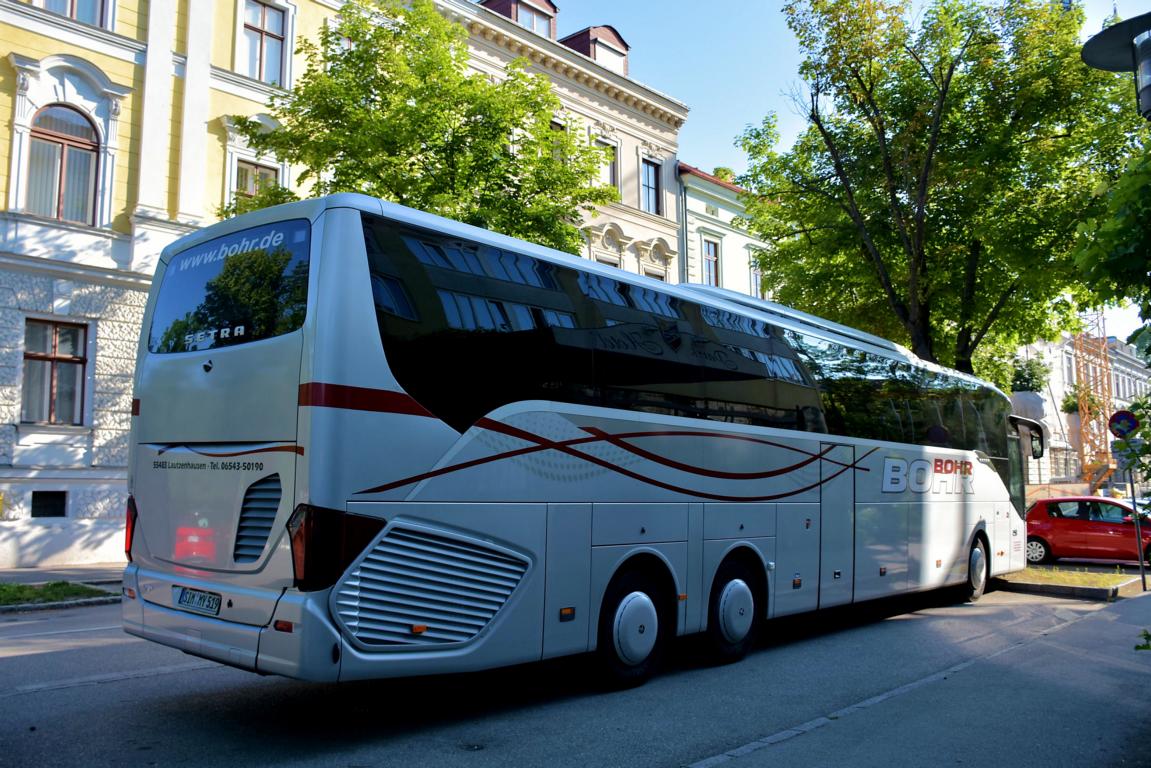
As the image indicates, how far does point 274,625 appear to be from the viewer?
19.4 ft

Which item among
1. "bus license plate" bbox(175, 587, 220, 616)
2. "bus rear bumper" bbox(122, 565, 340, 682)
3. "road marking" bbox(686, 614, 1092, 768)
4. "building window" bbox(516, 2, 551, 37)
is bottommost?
"road marking" bbox(686, 614, 1092, 768)

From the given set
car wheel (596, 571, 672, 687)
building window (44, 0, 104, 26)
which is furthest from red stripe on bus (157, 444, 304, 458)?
building window (44, 0, 104, 26)

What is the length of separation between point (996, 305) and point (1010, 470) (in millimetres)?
6107

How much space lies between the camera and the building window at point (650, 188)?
3278cm

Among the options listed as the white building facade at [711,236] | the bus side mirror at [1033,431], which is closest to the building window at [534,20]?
the white building facade at [711,236]

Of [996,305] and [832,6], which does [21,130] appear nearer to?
[832,6]

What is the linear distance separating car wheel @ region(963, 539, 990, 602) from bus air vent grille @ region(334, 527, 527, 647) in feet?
33.3

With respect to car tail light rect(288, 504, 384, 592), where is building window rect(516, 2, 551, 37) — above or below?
above

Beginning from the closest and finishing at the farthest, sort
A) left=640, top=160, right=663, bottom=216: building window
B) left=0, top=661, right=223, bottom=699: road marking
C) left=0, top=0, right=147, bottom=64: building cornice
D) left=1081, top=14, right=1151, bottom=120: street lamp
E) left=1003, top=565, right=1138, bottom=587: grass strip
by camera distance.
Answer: left=1081, top=14, right=1151, bottom=120: street lamp < left=0, top=661, right=223, bottom=699: road marking < left=1003, top=565, right=1138, bottom=587: grass strip < left=0, top=0, right=147, bottom=64: building cornice < left=640, top=160, right=663, bottom=216: building window

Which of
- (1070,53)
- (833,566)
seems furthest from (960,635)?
(1070,53)

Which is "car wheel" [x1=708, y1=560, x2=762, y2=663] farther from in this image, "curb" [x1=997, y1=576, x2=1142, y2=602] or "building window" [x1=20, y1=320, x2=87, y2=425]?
"building window" [x1=20, y1=320, x2=87, y2=425]

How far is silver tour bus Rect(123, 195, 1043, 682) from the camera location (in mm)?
6023

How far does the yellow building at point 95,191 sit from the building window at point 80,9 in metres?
0.02

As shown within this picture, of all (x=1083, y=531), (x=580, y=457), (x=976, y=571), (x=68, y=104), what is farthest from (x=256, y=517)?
(x=1083, y=531)
